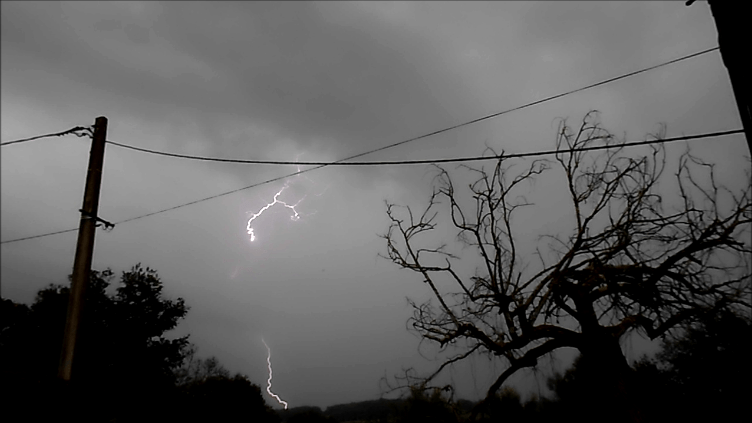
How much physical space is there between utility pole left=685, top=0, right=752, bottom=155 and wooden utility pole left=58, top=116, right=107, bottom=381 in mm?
7365

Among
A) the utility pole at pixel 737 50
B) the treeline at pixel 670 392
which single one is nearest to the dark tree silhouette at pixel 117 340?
the treeline at pixel 670 392

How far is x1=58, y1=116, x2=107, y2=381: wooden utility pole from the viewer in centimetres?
554

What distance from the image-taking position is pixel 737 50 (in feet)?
6.64

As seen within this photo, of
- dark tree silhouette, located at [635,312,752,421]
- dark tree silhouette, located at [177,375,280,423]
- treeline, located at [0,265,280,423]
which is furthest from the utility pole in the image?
dark tree silhouette, located at [177,375,280,423]

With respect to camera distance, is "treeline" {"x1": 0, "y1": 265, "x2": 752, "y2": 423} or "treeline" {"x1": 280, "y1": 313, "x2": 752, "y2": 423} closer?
"treeline" {"x1": 280, "y1": 313, "x2": 752, "y2": 423}

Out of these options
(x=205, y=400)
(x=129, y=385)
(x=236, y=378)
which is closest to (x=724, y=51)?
(x=129, y=385)

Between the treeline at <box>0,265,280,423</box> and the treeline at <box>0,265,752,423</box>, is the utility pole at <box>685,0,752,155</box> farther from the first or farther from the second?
the treeline at <box>0,265,280,423</box>

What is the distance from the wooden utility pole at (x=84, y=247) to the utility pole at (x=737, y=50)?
7.36 meters

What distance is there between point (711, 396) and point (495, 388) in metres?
18.2

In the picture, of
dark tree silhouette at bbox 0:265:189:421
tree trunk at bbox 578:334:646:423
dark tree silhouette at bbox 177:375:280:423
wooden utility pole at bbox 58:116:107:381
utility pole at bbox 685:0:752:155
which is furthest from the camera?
dark tree silhouette at bbox 177:375:280:423

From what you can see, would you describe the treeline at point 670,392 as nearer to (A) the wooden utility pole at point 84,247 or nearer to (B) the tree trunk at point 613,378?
(B) the tree trunk at point 613,378

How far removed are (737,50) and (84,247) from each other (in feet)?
24.6

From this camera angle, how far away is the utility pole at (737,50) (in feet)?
6.51

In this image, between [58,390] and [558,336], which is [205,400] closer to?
[58,390]
